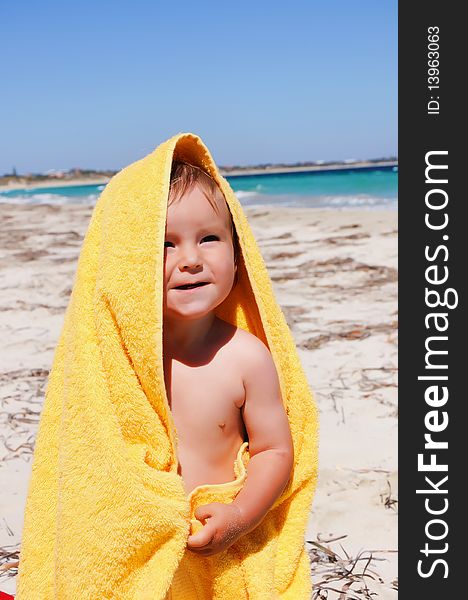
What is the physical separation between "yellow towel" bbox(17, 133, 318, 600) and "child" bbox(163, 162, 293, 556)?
0.05 meters

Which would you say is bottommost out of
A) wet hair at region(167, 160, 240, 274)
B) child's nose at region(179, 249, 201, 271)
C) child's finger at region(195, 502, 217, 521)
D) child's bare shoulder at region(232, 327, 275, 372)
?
child's finger at region(195, 502, 217, 521)

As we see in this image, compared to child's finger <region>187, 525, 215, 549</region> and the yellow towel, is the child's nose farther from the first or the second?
child's finger <region>187, 525, 215, 549</region>

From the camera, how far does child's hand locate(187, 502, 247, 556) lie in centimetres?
142

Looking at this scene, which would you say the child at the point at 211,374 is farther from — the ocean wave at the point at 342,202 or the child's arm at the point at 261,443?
the ocean wave at the point at 342,202

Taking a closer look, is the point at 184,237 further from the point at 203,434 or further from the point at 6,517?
the point at 6,517

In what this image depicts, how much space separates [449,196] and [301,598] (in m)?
1.81

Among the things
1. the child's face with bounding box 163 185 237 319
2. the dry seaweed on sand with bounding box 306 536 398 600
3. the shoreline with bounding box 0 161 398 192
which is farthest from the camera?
the shoreline with bounding box 0 161 398 192

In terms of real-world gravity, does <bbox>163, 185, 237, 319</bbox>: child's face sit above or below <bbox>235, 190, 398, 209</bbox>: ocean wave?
above

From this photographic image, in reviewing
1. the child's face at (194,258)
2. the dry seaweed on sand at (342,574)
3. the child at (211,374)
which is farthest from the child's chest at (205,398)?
the dry seaweed on sand at (342,574)

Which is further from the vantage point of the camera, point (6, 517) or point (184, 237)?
point (6, 517)

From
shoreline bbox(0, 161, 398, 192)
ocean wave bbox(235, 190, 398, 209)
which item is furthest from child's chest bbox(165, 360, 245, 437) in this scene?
shoreline bbox(0, 161, 398, 192)

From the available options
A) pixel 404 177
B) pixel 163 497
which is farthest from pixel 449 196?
pixel 163 497

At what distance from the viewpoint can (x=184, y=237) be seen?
60.4 inches

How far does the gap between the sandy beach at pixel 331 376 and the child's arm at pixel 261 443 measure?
61 centimetres
